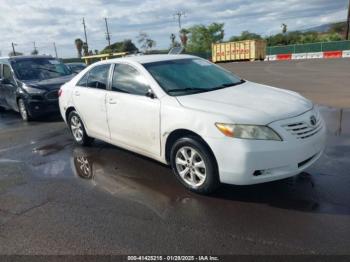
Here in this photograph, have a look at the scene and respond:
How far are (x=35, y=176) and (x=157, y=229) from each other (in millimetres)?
2697

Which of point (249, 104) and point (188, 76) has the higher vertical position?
point (188, 76)

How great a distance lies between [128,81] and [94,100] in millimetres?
884

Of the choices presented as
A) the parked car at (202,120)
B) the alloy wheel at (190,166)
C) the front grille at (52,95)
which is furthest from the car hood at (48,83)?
the alloy wheel at (190,166)

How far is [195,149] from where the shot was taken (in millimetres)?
3988

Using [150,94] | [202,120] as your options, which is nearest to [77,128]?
[150,94]

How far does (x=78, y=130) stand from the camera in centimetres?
652

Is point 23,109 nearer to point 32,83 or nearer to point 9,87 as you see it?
point 32,83

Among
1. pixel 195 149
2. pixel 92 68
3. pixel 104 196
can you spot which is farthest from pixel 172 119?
pixel 92 68

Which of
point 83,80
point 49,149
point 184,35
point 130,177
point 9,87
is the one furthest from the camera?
point 184,35

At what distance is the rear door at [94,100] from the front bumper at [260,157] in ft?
7.60

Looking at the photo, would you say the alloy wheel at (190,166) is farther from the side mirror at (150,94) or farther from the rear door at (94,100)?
the rear door at (94,100)

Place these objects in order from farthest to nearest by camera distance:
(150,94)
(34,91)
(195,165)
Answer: (34,91), (150,94), (195,165)

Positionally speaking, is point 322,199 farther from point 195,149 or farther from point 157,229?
point 157,229

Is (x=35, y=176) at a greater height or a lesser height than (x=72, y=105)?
lesser
